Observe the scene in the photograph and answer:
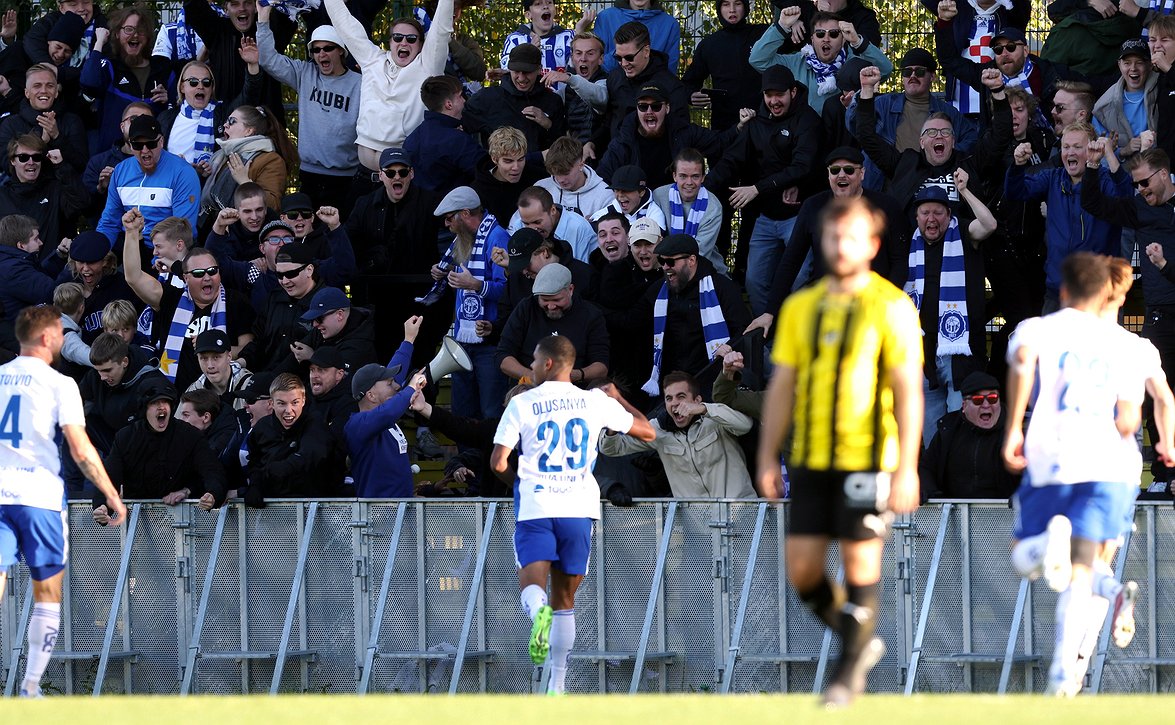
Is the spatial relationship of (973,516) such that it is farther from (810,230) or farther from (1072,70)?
(1072,70)

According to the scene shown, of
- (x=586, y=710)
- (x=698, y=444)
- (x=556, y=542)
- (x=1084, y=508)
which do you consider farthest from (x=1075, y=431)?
(x=698, y=444)

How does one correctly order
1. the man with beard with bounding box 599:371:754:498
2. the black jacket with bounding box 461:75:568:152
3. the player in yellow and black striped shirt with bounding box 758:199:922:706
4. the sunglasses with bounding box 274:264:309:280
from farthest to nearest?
the black jacket with bounding box 461:75:568:152 → the sunglasses with bounding box 274:264:309:280 → the man with beard with bounding box 599:371:754:498 → the player in yellow and black striped shirt with bounding box 758:199:922:706

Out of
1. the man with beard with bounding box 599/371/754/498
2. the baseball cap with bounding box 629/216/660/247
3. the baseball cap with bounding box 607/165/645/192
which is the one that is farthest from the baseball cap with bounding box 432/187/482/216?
the man with beard with bounding box 599/371/754/498

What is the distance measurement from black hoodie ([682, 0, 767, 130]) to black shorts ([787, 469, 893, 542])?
359 inches

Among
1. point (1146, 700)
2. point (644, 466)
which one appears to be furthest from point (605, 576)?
point (1146, 700)

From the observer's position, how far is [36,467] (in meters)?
10.4

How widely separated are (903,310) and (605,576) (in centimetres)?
504

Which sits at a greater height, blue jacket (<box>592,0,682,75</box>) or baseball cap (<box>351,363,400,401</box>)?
blue jacket (<box>592,0,682,75</box>)

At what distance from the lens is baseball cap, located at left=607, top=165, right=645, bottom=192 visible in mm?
14414

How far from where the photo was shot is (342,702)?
7.81 m

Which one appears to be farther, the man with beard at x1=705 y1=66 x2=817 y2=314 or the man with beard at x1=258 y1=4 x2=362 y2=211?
the man with beard at x1=258 y1=4 x2=362 y2=211

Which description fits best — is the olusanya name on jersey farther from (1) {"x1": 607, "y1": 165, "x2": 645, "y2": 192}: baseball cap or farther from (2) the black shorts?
(1) {"x1": 607, "y1": 165, "x2": 645, "y2": 192}: baseball cap

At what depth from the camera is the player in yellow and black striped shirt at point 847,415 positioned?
7.41 meters

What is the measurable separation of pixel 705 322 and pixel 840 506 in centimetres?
622
